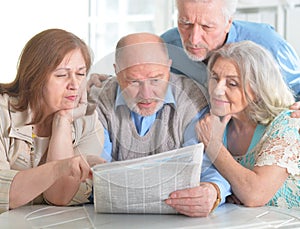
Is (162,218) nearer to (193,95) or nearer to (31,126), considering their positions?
(193,95)

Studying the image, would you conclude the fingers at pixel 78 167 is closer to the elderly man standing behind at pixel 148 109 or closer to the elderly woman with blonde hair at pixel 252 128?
the elderly man standing behind at pixel 148 109

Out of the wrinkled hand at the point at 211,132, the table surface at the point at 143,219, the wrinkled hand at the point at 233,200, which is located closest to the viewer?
the table surface at the point at 143,219

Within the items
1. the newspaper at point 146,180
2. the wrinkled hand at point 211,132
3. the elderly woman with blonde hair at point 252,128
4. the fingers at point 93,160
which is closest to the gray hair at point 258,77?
the elderly woman with blonde hair at point 252,128

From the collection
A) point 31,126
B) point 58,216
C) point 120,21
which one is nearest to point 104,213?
point 58,216

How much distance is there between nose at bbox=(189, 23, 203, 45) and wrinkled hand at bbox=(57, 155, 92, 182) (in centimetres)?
39

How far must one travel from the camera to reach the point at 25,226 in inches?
45.4

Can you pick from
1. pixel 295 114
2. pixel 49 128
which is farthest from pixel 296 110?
pixel 49 128

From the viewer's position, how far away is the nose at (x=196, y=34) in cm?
139

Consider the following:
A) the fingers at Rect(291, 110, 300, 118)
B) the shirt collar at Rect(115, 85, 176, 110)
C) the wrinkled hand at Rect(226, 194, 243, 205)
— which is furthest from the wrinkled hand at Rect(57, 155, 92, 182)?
the fingers at Rect(291, 110, 300, 118)

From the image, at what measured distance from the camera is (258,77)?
1.35 m

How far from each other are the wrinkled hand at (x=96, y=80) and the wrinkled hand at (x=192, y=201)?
0.28 metres

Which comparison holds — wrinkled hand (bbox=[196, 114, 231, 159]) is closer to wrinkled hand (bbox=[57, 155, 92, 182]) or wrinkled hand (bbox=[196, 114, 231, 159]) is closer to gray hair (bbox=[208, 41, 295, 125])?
gray hair (bbox=[208, 41, 295, 125])

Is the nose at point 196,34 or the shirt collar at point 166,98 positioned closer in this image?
the shirt collar at point 166,98

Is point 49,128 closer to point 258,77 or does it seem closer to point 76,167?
point 76,167
